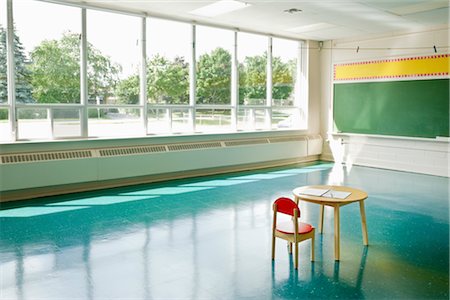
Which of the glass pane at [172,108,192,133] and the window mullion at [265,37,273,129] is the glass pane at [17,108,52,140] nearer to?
the glass pane at [172,108,192,133]

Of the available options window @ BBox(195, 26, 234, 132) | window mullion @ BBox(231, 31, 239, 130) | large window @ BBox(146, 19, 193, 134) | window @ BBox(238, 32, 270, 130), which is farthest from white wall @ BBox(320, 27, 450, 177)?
large window @ BBox(146, 19, 193, 134)

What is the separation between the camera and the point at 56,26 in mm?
6535

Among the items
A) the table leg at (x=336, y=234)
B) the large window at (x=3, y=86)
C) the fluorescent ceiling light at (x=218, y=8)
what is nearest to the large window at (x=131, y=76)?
the large window at (x=3, y=86)

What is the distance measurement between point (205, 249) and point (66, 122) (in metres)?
3.90

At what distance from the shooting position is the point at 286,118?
33.6ft

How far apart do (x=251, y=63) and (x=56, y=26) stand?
4.34 metres

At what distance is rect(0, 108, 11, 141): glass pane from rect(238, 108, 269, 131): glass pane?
4.75 m

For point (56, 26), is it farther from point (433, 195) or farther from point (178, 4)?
point (433, 195)

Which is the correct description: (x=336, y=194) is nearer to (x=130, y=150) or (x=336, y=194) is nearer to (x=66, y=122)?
(x=130, y=150)

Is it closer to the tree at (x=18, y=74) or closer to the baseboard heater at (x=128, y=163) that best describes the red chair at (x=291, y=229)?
the baseboard heater at (x=128, y=163)

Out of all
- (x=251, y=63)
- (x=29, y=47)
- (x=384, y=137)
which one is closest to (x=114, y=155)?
(x=29, y=47)

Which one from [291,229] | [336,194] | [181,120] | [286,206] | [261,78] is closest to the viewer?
[286,206]

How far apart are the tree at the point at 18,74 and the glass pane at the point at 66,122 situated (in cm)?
47

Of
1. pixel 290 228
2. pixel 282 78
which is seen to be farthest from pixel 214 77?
pixel 290 228
